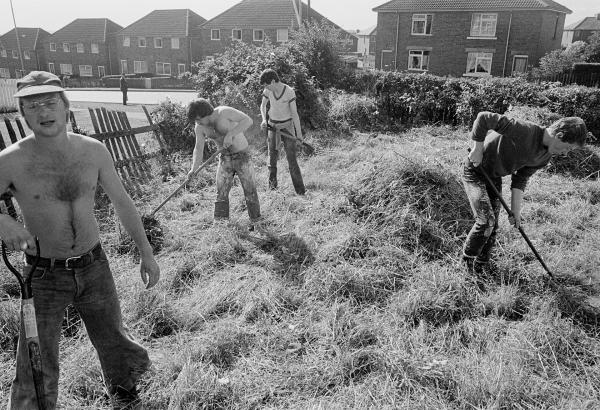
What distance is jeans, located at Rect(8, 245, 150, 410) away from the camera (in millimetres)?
2045

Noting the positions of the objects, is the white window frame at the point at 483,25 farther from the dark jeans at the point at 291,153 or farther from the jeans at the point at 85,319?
the jeans at the point at 85,319

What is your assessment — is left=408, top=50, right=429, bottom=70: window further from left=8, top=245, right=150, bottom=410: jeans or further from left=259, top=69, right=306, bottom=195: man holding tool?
left=8, top=245, right=150, bottom=410: jeans

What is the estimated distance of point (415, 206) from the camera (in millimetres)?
4738

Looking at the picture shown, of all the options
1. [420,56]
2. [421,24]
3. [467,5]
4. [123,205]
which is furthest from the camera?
[420,56]

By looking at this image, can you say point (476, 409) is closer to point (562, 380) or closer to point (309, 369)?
point (562, 380)

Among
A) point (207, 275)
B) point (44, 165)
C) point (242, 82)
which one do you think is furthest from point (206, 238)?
point (242, 82)

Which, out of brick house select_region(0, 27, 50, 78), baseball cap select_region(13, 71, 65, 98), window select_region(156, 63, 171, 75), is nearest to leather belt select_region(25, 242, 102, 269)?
baseball cap select_region(13, 71, 65, 98)

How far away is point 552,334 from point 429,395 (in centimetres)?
114

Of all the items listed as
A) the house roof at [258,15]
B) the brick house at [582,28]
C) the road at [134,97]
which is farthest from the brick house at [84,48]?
the brick house at [582,28]

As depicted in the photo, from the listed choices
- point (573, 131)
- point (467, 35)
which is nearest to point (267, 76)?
point (573, 131)

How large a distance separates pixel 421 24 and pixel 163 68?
2665 centimetres

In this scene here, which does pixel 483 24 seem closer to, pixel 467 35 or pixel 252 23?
pixel 467 35

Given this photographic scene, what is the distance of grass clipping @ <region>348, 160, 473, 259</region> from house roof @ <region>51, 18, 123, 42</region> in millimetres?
48285

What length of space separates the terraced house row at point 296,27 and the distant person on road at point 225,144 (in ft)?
33.3
